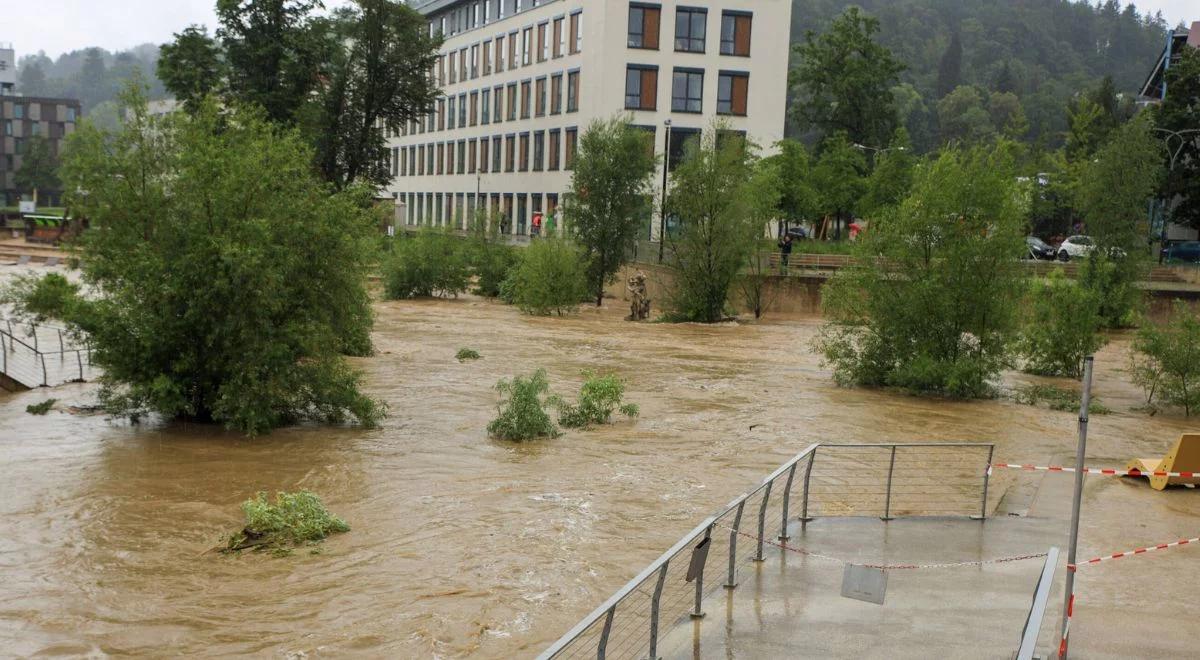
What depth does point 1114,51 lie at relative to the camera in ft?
593

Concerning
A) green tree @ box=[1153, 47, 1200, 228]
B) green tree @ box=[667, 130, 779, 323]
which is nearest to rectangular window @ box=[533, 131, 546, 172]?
green tree @ box=[667, 130, 779, 323]

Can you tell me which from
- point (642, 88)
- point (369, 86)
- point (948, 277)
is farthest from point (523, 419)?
point (642, 88)

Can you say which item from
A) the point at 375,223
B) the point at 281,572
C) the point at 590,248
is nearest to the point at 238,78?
the point at 590,248

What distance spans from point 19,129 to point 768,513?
150407mm

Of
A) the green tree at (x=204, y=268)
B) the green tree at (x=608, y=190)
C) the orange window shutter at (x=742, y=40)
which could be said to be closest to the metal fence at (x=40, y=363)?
the green tree at (x=204, y=268)

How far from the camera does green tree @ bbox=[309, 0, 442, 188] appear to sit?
54656 millimetres

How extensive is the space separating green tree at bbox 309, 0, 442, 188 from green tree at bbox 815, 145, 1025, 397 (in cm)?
3195

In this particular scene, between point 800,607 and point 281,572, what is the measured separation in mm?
6182

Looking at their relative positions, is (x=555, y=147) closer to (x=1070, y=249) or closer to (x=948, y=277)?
(x=1070, y=249)

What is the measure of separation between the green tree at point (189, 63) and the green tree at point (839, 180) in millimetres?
33175

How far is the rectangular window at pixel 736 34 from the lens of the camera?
66.8 m

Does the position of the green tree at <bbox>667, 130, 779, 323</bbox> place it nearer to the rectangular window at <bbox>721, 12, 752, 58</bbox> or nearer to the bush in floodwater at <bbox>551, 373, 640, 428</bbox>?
the rectangular window at <bbox>721, 12, 752, 58</bbox>

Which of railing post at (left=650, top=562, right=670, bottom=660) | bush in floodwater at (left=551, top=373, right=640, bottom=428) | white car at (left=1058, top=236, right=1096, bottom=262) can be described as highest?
white car at (left=1058, top=236, right=1096, bottom=262)

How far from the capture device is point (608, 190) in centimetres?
5256
